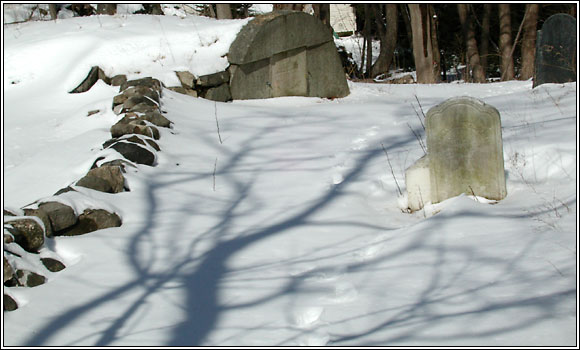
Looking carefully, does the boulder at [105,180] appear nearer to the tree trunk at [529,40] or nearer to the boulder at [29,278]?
the boulder at [29,278]

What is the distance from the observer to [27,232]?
3422 mm

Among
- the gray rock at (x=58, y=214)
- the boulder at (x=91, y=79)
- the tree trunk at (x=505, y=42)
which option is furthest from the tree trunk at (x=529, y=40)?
the gray rock at (x=58, y=214)

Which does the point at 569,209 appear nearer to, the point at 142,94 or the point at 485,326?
the point at 485,326

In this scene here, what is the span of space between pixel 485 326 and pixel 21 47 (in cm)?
777

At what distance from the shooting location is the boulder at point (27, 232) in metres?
3.38

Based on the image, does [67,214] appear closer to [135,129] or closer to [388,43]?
[135,129]

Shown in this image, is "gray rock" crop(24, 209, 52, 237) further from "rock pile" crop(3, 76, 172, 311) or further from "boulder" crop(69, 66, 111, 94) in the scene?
"boulder" crop(69, 66, 111, 94)

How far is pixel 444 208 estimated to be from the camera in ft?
14.1

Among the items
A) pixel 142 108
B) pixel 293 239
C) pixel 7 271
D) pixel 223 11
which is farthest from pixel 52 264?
pixel 223 11

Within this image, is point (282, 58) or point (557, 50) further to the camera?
point (557, 50)

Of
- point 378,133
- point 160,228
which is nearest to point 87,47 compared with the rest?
point 378,133

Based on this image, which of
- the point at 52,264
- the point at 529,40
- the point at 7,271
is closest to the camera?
the point at 7,271

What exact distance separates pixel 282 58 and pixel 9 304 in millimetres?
6359

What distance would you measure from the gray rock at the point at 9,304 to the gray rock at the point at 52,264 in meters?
0.44
